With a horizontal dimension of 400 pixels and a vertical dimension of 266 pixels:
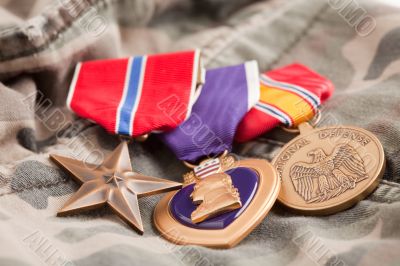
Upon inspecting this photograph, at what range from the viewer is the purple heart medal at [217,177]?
21.9 inches

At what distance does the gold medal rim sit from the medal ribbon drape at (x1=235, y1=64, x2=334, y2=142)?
11 centimetres

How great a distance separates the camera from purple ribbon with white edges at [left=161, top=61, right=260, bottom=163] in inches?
26.9

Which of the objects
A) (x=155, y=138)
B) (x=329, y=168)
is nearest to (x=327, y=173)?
(x=329, y=168)

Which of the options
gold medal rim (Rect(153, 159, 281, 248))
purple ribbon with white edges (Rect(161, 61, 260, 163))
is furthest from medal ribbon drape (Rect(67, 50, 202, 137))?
gold medal rim (Rect(153, 159, 281, 248))

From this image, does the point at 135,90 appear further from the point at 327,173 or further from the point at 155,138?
the point at 327,173

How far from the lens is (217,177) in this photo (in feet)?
2.02

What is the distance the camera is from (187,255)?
526 mm

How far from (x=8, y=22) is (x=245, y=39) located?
39 centimetres

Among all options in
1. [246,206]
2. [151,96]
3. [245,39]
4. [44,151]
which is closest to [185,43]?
[245,39]

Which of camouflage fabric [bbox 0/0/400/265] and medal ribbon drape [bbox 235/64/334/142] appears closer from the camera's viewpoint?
camouflage fabric [bbox 0/0/400/265]

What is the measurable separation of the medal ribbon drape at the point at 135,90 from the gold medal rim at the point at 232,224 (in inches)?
5.6

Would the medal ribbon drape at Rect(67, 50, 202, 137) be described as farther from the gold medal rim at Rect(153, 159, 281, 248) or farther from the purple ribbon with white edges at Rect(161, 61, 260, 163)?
the gold medal rim at Rect(153, 159, 281, 248)

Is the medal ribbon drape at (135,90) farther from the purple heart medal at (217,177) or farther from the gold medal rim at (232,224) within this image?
the gold medal rim at (232,224)

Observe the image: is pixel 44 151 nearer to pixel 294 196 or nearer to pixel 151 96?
pixel 151 96
